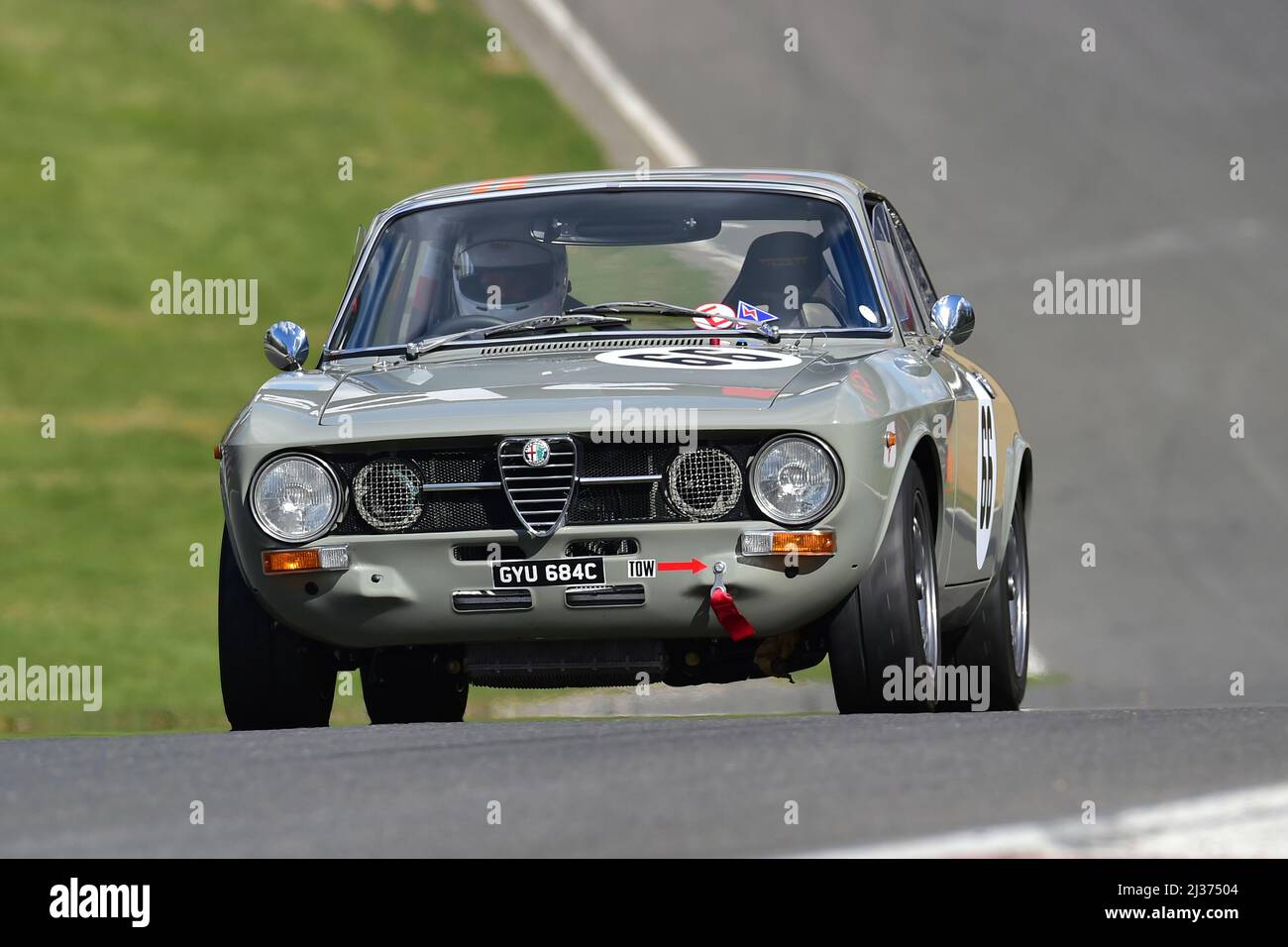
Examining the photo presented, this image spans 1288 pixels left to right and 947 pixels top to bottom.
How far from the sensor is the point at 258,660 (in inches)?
306

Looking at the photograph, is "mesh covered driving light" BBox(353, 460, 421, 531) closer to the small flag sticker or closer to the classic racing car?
the classic racing car

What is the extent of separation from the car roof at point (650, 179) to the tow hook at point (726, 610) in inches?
86.6

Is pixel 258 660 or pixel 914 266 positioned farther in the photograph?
pixel 914 266

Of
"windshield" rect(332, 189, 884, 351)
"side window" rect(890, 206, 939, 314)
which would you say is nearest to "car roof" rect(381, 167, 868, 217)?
"windshield" rect(332, 189, 884, 351)

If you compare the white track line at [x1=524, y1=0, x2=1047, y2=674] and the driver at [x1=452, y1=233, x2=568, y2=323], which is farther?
the white track line at [x1=524, y1=0, x2=1047, y2=674]

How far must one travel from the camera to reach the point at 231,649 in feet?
25.5

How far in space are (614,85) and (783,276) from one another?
21.8 m

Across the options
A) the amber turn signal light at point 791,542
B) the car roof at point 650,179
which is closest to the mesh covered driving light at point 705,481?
the amber turn signal light at point 791,542

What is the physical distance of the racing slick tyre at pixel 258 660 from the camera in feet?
→ 25.4

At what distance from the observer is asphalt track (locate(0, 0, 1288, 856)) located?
518cm

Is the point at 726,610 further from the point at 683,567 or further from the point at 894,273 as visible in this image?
the point at 894,273

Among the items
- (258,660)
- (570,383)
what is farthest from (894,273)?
(258,660)
